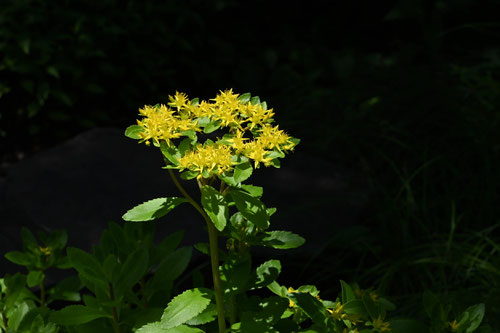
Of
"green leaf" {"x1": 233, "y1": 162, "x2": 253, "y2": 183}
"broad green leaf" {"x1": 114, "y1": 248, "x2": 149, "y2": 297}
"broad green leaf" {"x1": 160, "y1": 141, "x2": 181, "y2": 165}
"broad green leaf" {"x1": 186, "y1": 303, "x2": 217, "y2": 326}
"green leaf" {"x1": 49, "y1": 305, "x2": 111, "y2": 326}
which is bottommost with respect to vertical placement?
"broad green leaf" {"x1": 186, "y1": 303, "x2": 217, "y2": 326}

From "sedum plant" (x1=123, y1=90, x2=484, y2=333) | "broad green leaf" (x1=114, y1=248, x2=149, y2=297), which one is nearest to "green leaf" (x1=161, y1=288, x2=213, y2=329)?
"sedum plant" (x1=123, y1=90, x2=484, y2=333)

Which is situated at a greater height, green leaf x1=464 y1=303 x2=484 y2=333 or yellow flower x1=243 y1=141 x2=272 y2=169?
yellow flower x1=243 y1=141 x2=272 y2=169

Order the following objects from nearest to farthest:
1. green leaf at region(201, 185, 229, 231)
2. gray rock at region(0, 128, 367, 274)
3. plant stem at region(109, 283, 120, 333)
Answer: green leaf at region(201, 185, 229, 231) → plant stem at region(109, 283, 120, 333) → gray rock at region(0, 128, 367, 274)

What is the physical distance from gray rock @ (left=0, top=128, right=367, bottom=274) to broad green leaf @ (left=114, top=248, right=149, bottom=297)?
119cm

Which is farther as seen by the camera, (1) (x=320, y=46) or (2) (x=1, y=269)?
(1) (x=320, y=46)

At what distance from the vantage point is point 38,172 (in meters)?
3.06

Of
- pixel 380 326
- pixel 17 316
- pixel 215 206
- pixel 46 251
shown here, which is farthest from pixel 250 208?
pixel 46 251

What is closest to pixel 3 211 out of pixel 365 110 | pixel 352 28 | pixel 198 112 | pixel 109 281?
pixel 109 281

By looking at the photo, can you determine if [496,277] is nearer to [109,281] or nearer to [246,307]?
[246,307]

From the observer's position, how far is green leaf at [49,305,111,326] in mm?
1353

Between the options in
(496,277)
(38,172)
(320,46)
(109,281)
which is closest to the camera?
(109,281)

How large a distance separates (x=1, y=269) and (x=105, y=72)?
1833 mm

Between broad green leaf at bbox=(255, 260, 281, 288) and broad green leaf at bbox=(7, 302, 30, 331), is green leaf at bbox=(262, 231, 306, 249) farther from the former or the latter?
broad green leaf at bbox=(7, 302, 30, 331)

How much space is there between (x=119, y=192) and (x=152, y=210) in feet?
5.68
